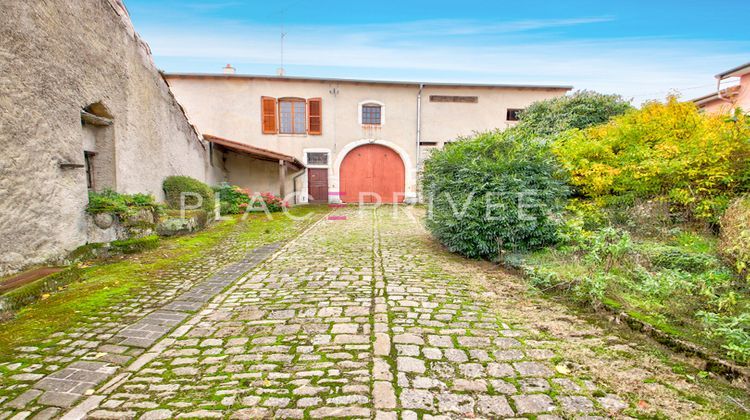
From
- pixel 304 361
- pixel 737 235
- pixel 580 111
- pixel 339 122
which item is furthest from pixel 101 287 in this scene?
pixel 580 111

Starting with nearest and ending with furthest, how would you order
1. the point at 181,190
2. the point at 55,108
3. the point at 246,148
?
the point at 55,108, the point at 181,190, the point at 246,148

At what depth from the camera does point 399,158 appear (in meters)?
17.0

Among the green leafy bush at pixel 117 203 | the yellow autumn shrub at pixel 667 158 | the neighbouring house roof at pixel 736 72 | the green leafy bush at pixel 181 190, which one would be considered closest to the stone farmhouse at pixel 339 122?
→ the neighbouring house roof at pixel 736 72

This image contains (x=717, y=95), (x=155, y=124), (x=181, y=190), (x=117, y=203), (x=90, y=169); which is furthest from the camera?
(x=717, y=95)

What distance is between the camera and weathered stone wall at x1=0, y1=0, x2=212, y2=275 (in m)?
4.21

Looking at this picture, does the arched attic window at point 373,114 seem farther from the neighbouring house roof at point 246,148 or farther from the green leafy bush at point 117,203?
the green leafy bush at point 117,203

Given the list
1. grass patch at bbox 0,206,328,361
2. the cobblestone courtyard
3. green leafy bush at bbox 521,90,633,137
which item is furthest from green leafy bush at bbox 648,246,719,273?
green leafy bush at bbox 521,90,633,137

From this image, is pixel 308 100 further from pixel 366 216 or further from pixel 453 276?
pixel 453 276

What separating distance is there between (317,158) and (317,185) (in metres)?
1.29

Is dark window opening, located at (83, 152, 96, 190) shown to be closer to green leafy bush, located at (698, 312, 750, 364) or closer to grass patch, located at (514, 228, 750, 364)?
grass patch, located at (514, 228, 750, 364)

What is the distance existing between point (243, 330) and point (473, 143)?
505cm

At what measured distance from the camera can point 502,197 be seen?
5.72 m

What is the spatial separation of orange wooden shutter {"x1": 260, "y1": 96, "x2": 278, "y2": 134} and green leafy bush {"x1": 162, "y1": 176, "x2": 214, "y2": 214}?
269 inches

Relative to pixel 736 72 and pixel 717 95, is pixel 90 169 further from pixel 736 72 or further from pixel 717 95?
pixel 717 95
